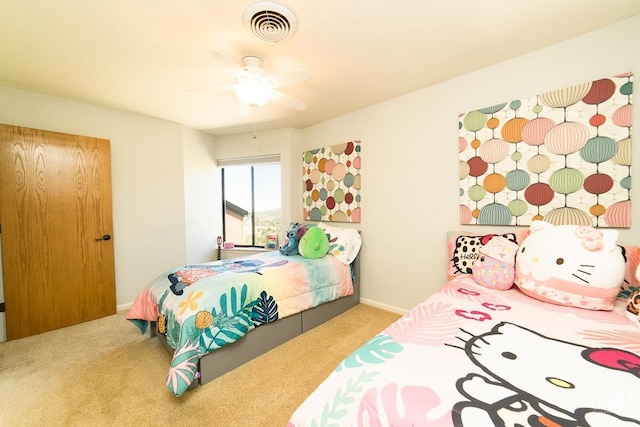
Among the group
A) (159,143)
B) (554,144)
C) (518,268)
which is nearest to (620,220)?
(554,144)

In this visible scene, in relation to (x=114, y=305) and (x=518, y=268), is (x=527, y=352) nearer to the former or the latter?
(x=518, y=268)

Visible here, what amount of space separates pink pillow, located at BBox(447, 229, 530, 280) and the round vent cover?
2.06m

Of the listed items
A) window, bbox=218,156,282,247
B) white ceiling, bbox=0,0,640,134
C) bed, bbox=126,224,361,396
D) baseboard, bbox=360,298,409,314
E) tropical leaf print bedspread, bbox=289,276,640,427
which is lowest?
baseboard, bbox=360,298,409,314

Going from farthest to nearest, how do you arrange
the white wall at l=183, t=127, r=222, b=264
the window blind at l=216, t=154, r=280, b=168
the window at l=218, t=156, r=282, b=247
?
the window at l=218, t=156, r=282, b=247
the window blind at l=216, t=154, r=280, b=168
the white wall at l=183, t=127, r=222, b=264

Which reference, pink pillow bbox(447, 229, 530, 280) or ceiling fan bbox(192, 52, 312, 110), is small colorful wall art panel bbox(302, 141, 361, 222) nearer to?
pink pillow bbox(447, 229, 530, 280)

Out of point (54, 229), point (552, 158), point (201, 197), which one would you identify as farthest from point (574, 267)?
point (54, 229)

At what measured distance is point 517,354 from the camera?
942 mm

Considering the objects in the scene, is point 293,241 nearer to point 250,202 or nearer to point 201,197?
point 250,202

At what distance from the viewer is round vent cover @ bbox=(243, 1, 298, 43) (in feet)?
4.79

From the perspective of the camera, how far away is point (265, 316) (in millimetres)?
2049

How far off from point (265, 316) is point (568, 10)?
2.93m

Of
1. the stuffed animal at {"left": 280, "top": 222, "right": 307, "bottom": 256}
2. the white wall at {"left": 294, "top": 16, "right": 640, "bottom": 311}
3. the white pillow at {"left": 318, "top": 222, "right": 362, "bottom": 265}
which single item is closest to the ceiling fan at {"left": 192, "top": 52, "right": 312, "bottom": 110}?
the white wall at {"left": 294, "top": 16, "right": 640, "bottom": 311}

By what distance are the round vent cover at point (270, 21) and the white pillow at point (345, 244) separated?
6.63 ft

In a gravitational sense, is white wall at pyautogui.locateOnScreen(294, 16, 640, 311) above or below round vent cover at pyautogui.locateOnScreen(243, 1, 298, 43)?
below
